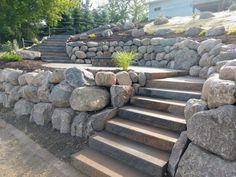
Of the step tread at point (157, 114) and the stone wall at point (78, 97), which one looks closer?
the step tread at point (157, 114)

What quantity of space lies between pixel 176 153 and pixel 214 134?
1.88 feet

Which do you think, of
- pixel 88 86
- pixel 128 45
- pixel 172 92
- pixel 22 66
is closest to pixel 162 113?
pixel 172 92

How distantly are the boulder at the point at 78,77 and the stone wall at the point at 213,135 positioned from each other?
2170 millimetres

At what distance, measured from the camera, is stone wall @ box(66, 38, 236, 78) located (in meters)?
4.82

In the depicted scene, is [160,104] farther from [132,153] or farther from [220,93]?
[220,93]

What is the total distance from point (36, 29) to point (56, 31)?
2.43 metres

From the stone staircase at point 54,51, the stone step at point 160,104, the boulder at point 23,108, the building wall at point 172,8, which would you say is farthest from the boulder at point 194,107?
the building wall at point 172,8

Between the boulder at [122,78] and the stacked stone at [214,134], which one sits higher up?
the boulder at [122,78]

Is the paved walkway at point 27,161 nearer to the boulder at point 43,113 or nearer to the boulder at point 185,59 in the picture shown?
the boulder at point 43,113

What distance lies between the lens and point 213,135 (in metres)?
2.29

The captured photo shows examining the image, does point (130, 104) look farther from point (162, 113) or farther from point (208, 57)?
point (208, 57)

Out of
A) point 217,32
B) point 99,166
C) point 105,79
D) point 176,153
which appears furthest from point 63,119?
point 217,32

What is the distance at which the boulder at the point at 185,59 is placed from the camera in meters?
5.70

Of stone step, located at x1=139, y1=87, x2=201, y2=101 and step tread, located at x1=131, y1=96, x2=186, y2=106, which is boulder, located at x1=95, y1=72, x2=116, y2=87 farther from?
stone step, located at x1=139, y1=87, x2=201, y2=101
